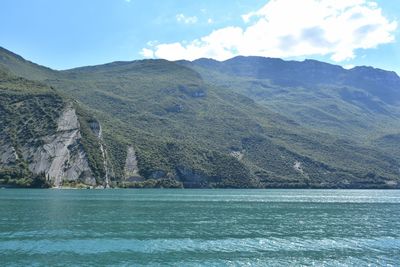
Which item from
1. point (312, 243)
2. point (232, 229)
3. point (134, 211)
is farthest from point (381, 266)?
point (134, 211)

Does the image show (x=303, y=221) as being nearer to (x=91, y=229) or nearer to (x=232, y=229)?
(x=232, y=229)

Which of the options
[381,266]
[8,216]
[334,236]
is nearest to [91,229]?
[8,216]

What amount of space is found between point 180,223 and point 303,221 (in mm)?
23040

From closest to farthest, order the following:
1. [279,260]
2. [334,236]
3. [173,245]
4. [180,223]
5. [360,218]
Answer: [279,260] < [173,245] < [334,236] < [180,223] < [360,218]

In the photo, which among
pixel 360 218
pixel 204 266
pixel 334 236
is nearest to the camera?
pixel 204 266

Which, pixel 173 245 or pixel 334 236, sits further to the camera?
pixel 334 236

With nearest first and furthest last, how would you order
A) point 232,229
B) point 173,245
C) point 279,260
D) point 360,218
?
point 279,260, point 173,245, point 232,229, point 360,218

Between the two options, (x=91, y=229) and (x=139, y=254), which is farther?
(x=91, y=229)

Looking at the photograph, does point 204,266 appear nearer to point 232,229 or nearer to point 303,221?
point 232,229

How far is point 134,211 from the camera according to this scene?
102 meters

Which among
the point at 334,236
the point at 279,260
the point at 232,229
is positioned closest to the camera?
the point at 279,260

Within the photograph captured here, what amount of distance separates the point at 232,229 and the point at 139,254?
79.8 ft

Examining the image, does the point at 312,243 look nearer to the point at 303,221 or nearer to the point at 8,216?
the point at 303,221

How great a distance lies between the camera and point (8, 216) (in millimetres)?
84938
